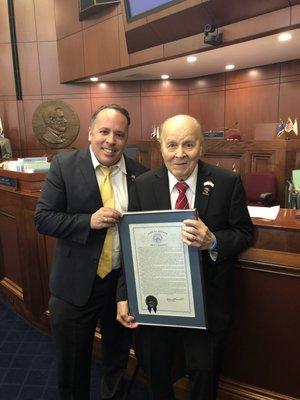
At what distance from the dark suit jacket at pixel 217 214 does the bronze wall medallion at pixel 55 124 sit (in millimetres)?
6587

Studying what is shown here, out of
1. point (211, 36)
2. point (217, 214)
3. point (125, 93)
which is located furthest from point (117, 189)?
point (125, 93)

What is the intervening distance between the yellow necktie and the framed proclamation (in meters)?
0.20

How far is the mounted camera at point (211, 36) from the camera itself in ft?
13.9

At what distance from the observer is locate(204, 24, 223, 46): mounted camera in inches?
167

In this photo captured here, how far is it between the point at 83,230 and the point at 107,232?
0.14 m

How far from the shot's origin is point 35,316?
2859 millimetres

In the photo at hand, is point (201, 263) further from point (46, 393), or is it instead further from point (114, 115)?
point (46, 393)

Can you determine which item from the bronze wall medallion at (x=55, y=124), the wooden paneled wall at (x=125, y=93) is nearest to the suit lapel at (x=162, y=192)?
the wooden paneled wall at (x=125, y=93)

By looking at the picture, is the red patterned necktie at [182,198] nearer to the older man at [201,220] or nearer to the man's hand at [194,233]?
the older man at [201,220]

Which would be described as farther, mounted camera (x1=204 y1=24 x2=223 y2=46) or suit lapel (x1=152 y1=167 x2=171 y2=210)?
mounted camera (x1=204 y1=24 x2=223 y2=46)

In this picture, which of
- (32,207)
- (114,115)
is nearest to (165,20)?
(32,207)

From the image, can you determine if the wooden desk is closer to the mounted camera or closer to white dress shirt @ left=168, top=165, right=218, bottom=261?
white dress shirt @ left=168, top=165, right=218, bottom=261

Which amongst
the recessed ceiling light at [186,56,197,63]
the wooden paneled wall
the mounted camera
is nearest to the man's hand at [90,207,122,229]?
the mounted camera

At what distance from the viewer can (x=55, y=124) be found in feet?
25.0
